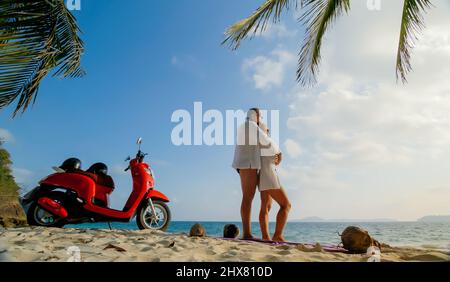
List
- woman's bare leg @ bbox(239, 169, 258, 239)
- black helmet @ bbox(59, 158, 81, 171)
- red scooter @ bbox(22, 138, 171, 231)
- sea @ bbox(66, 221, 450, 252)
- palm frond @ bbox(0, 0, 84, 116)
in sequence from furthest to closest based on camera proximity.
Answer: sea @ bbox(66, 221, 450, 252), black helmet @ bbox(59, 158, 81, 171), red scooter @ bbox(22, 138, 171, 231), woman's bare leg @ bbox(239, 169, 258, 239), palm frond @ bbox(0, 0, 84, 116)

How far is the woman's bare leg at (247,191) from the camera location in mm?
3926

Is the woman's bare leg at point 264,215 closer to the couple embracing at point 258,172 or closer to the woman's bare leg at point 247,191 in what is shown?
the couple embracing at point 258,172

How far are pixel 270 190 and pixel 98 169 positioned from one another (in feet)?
8.70

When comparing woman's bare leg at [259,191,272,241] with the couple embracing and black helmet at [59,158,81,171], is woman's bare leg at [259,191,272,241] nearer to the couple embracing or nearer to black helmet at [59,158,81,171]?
the couple embracing

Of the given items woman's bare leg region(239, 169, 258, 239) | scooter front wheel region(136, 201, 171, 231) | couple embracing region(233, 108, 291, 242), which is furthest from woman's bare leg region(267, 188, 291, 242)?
scooter front wheel region(136, 201, 171, 231)

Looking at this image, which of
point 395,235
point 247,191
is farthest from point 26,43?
point 395,235

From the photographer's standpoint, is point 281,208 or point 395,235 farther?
point 395,235

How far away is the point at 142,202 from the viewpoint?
16.9 feet

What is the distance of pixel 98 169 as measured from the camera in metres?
5.24

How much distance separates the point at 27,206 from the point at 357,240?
4.34 m

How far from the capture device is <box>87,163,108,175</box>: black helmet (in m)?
5.23

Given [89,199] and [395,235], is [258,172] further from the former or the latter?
[395,235]

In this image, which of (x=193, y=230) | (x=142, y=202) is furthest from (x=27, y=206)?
(x=193, y=230)

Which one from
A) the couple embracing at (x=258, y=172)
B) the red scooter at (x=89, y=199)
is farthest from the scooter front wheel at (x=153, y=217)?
the couple embracing at (x=258, y=172)
